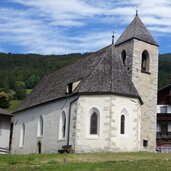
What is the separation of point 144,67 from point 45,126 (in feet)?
43.2

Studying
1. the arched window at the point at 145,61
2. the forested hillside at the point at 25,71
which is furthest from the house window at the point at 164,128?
the forested hillside at the point at 25,71

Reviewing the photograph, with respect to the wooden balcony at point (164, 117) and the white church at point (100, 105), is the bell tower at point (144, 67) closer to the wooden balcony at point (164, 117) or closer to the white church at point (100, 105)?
the white church at point (100, 105)

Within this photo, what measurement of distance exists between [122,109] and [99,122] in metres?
2.62

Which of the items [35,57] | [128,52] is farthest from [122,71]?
[35,57]

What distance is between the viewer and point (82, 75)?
45.9m

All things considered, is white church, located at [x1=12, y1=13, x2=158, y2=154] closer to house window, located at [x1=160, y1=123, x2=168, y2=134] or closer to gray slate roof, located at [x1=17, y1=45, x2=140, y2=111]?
gray slate roof, located at [x1=17, y1=45, x2=140, y2=111]

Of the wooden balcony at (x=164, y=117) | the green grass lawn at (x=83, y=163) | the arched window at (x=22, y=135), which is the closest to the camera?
the green grass lawn at (x=83, y=163)

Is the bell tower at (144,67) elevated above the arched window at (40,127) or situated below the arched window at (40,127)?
above

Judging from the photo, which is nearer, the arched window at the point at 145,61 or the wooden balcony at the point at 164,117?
the arched window at the point at 145,61

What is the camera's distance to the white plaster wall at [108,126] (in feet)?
135

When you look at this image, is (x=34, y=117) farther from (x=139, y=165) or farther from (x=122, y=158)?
(x=139, y=165)

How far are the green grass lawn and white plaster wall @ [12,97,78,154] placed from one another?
31.1 ft

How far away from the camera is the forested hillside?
391ft

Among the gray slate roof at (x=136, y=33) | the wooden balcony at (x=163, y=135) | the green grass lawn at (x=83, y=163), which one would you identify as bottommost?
the green grass lawn at (x=83, y=163)
